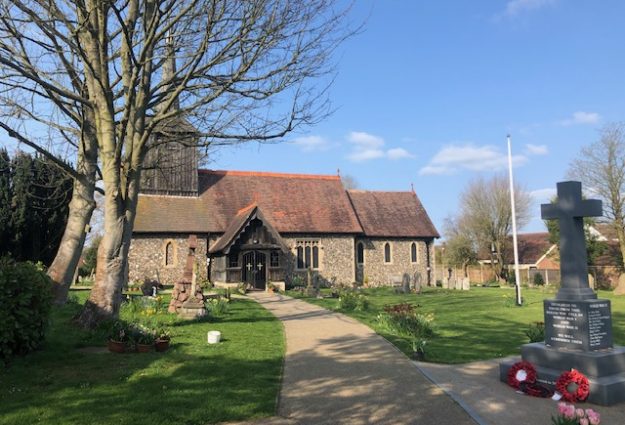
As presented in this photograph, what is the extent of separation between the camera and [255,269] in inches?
1203

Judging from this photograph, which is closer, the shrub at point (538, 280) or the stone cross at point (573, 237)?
the stone cross at point (573, 237)

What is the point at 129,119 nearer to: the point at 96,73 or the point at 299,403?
the point at 96,73

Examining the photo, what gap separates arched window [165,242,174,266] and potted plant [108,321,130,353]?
21.3m

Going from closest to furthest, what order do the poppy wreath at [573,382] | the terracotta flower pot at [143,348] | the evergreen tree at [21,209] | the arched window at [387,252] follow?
1. the poppy wreath at [573,382]
2. the terracotta flower pot at [143,348]
3. the evergreen tree at [21,209]
4. the arched window at [387,252]

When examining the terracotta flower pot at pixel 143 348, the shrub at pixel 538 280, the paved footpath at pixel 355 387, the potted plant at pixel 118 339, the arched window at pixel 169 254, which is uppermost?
the arched window at pixel 169 254

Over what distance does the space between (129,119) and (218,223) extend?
20.2m

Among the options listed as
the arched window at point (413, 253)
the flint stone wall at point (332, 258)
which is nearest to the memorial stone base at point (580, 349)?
the flint stone wall at point (332, 258)

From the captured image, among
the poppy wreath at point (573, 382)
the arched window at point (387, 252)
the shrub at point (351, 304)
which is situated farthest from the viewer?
the arched window at point (387, 252)

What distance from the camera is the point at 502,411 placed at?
628 cm

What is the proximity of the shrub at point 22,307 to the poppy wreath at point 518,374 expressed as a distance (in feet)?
26.1

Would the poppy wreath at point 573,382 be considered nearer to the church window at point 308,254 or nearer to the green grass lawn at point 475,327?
the green grass lawn at point 475,327

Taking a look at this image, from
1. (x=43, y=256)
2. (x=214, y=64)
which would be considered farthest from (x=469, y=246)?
(x=214, y=64)

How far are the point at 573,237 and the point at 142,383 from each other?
7.29 m

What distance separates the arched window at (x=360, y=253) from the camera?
36.1 meters
